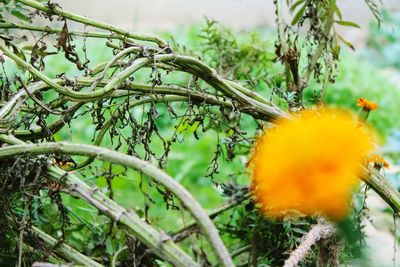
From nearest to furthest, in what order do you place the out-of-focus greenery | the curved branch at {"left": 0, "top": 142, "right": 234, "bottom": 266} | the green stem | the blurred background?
the curved branch at {"left": 0, "top": 142, "right": 234, "bottom": 266}, the green stem, the out-of-focus greenery, the blurred background

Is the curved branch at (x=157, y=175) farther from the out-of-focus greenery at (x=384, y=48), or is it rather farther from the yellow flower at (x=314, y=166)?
the out-of-focus greenery at (x=384, y=48)

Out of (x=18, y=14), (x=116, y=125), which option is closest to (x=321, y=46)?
(x=116, y=125)

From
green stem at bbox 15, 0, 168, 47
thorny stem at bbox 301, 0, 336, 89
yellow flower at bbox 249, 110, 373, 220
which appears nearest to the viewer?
yellow flower at bbox 249, 110, 373, 220

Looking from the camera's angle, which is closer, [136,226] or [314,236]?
[136,226]

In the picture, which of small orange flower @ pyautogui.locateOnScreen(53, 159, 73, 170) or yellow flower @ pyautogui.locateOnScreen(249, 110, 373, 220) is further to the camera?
small orange flower @ pyautogui.locateOnScreen(53, 159, 73, 170)

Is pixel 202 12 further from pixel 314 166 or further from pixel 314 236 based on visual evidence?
pixel 314 166

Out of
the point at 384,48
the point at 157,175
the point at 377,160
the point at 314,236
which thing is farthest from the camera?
the point at 384,48

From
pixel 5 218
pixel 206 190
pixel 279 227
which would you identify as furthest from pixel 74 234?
pixel 206 190

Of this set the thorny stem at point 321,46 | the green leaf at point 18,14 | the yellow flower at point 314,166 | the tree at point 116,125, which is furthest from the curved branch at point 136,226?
the thorny stem at point 321,46

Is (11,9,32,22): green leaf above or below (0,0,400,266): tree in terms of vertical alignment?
above

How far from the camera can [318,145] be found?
0.40 meters

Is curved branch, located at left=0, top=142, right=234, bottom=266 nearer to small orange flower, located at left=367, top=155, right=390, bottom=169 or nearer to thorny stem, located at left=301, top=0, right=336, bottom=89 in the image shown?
small orange flower, located at left=367, top=155, right=390, bottom=169

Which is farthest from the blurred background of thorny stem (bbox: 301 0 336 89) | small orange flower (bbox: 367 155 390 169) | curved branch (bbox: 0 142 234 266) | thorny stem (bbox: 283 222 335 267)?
curved branch (bbox: 0 142 234 266)

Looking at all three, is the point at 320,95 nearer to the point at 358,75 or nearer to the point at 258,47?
the point at 258,47
